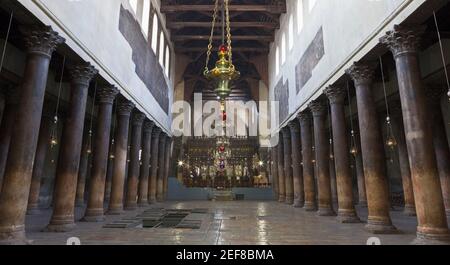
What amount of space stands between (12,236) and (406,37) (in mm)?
10210

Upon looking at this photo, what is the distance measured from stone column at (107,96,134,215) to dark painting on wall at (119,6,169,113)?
217 centimetres

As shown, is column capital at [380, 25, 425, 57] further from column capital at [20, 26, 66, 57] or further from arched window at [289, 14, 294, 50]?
arched window at [289, 14, 294, 50]

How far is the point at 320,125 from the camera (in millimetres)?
13477

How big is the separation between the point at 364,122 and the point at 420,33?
2.96 meters

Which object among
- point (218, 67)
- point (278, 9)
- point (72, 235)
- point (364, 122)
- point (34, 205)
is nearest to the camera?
point (72, 235)

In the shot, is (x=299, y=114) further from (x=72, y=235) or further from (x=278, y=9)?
(x=72, y=235)

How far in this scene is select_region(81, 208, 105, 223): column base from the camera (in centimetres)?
1077

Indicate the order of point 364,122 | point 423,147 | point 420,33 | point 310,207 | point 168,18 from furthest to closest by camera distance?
point 168,18 < point 310,207 < point 364,122 < point 420,33 < point 423,147

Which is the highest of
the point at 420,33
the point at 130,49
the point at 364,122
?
the point at 130,49

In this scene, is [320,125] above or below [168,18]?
below

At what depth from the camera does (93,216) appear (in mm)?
10898

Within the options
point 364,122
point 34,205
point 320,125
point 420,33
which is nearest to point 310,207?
point 320,125

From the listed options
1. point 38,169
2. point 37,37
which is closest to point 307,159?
point 37,37

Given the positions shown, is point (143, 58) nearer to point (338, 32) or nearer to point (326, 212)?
point (338, 32)
